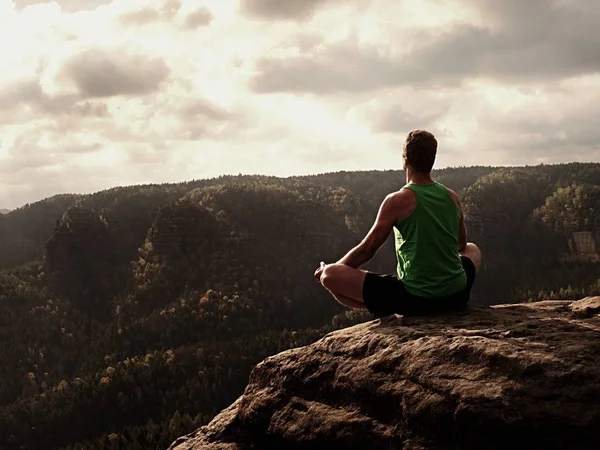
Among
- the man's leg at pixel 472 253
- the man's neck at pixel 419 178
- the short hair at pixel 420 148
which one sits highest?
the short hair at pixel 420 148

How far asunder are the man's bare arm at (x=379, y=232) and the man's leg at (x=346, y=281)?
162 mm

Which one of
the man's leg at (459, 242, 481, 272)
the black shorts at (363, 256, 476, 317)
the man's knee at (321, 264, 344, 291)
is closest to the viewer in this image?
the black shorts at (363, 256, 476, 317)

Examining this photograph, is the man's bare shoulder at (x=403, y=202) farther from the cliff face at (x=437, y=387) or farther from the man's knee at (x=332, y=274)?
the cliff face at (x=437, y=387)

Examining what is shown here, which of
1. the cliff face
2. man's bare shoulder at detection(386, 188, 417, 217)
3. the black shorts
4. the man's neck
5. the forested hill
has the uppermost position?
the man's neck

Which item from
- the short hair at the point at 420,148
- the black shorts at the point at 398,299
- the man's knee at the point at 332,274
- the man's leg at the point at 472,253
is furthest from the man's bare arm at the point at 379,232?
the man's leg at the point at 472,253

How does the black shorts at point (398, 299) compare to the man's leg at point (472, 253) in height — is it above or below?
below

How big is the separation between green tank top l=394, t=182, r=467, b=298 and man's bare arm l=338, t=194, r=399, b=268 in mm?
186

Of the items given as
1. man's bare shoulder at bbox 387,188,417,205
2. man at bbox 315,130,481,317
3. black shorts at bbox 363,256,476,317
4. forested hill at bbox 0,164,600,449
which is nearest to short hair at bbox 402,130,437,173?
man at bbox 315,130,481,317

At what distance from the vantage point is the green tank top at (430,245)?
8.73 metres

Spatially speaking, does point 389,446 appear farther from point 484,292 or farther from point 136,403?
point 484,292

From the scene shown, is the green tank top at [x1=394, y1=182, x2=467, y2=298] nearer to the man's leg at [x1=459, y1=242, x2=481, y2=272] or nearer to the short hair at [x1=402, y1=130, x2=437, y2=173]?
the short hair at [x1=402, y1=130, x2=437, y2=173]

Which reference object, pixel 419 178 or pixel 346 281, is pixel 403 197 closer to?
pixel 419 178

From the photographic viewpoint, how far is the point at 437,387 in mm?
7246

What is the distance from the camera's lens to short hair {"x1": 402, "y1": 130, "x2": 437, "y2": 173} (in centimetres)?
881
